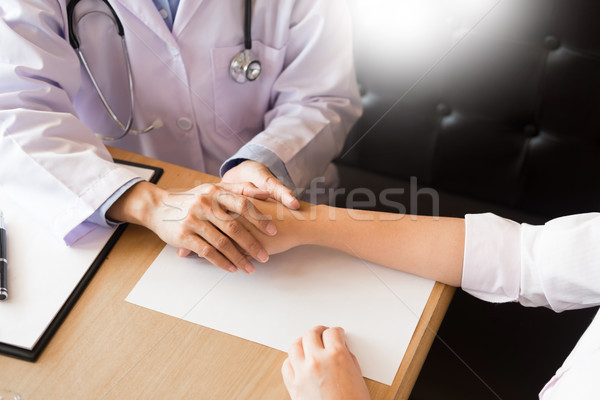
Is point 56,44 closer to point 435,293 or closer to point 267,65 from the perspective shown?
point 267,65

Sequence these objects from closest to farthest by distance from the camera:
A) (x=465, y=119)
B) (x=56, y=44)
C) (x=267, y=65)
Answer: (x=56, y=44) → (x=267, y=65) → (x=465, y=119)

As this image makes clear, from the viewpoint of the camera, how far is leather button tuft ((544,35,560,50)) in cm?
107

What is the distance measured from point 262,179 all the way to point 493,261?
393 millimetres

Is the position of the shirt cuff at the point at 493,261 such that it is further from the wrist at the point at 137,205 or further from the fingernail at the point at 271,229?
the wrist at the point at 137,205

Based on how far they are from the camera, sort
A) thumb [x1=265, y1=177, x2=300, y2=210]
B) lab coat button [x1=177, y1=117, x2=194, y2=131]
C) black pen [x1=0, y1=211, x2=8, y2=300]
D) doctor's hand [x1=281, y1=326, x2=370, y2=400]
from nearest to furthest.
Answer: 1. doctor's hand [x1=281, y1=326, x2=370, y2=400]
2. black pen [x1=0, y1=211, x2=8, y2=300]
3. thumb [x1=265, y1=177, x2=300, y2=210]
4. lab coat button [x1=177, y1=117, x2=194, y2=131]

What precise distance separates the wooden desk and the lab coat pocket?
0.48 m

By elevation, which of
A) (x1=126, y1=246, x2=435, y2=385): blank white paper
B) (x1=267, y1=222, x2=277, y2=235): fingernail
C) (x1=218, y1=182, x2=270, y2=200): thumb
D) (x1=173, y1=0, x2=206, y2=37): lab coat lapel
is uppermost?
(x1=173, y1=0, x2=206, y2=37): lab coat lapel

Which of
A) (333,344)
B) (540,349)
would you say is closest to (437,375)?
(540,349)

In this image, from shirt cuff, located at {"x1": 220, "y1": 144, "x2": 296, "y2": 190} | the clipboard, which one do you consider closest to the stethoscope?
shirt cuff, located at {"x1": 220, "y1": 144, "x2": 296, "y2": 190}

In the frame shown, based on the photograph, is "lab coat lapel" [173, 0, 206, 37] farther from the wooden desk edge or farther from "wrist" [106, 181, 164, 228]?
the wooden desk edge

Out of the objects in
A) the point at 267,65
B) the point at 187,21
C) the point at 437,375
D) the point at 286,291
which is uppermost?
the point at 187,21

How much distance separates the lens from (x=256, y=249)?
824mm

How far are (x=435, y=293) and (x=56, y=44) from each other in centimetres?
73

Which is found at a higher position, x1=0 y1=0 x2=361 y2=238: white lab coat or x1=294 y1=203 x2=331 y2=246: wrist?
x1=0 y1=0 x2=361 y2=238: white lab coat
